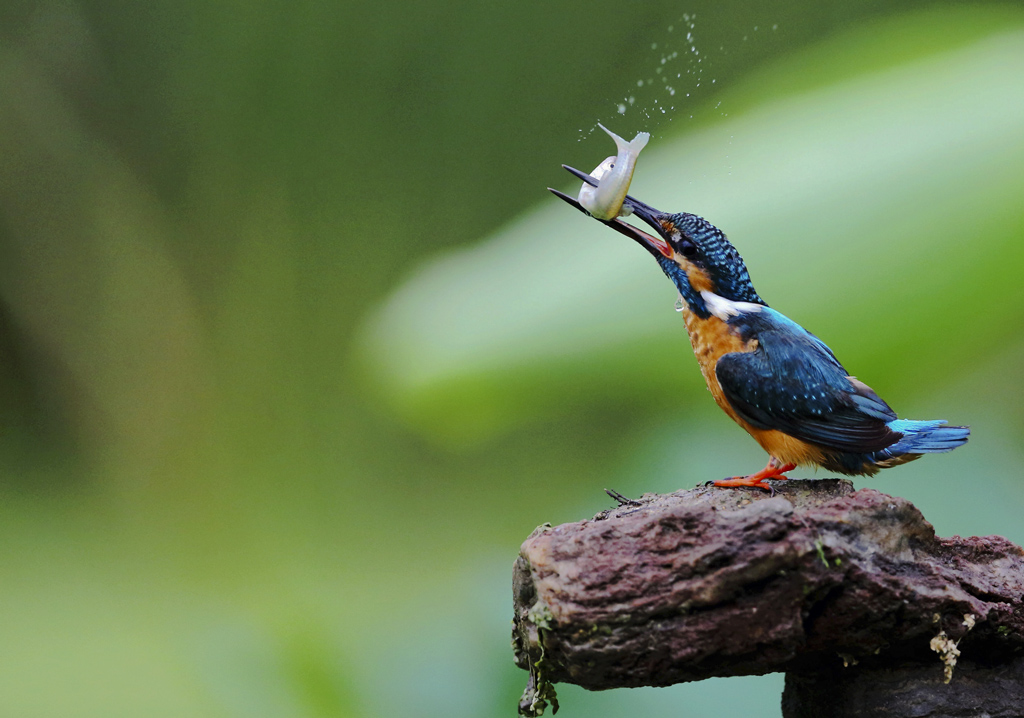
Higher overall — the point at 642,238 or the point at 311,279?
the point at 311,279

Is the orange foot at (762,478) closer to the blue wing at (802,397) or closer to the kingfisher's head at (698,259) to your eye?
the blue wing at (802,397)

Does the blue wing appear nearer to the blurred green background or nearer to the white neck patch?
the white neck patch

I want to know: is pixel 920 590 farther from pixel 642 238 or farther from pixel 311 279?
pixel 311 279

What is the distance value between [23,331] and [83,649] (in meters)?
1.46

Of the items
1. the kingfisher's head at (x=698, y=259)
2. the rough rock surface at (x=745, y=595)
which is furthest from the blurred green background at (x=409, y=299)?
Answer: the rough rock surface at (x=745, y=595)

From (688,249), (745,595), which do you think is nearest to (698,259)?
(688,249)

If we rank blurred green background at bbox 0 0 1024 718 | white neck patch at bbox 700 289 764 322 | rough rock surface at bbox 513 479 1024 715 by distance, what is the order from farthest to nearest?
blurred green background at bbox 0 0 1024 718, white neck patch at bbox 700 289 764 322, rough rock surface at bbox 513 479 1024 715

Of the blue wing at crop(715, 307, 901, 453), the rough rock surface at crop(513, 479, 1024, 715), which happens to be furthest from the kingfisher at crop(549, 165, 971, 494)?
the rough rock surface at crop(513, 479, 1024, 715)

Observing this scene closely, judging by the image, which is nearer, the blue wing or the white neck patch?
the blue wing

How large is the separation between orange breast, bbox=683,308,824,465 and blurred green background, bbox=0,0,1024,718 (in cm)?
122

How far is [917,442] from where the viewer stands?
6.25 feet

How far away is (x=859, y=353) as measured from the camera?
312 cm

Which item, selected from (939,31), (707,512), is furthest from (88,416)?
(939,31)

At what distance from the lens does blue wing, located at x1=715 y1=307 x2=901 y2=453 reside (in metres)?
1.86
